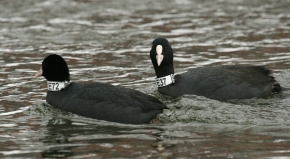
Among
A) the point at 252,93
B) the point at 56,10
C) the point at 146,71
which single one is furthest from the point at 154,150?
the point at 56,10

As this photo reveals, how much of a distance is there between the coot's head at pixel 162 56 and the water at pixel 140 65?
1.30 ft

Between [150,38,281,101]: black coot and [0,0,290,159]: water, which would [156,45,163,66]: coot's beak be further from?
[0,0,290,159]: water

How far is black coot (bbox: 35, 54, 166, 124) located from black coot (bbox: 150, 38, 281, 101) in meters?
1.23

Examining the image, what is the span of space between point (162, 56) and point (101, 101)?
1.73 m

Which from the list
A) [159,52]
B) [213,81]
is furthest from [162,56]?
[213,81]

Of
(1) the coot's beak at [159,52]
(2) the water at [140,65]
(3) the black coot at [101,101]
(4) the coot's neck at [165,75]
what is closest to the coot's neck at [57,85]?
(3) the black coot at [101,101]

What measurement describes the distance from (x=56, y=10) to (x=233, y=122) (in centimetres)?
1079

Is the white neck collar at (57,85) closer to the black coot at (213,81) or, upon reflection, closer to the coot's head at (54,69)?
the coot's head at (54,69)

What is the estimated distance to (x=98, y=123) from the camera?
358 inches

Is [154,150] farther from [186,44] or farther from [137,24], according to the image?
[137,24]

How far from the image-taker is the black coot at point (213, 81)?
34.0 feet

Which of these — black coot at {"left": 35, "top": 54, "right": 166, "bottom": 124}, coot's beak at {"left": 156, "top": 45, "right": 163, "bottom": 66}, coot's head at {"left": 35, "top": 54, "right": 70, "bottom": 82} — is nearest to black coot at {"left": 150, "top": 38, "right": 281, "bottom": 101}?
coot's beak at {"left": 156, "top": 45, "right": 163, "bottom": 66}

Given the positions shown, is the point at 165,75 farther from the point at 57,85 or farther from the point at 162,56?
the point at 57,85

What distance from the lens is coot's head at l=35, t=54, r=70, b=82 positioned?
9.70 metres
